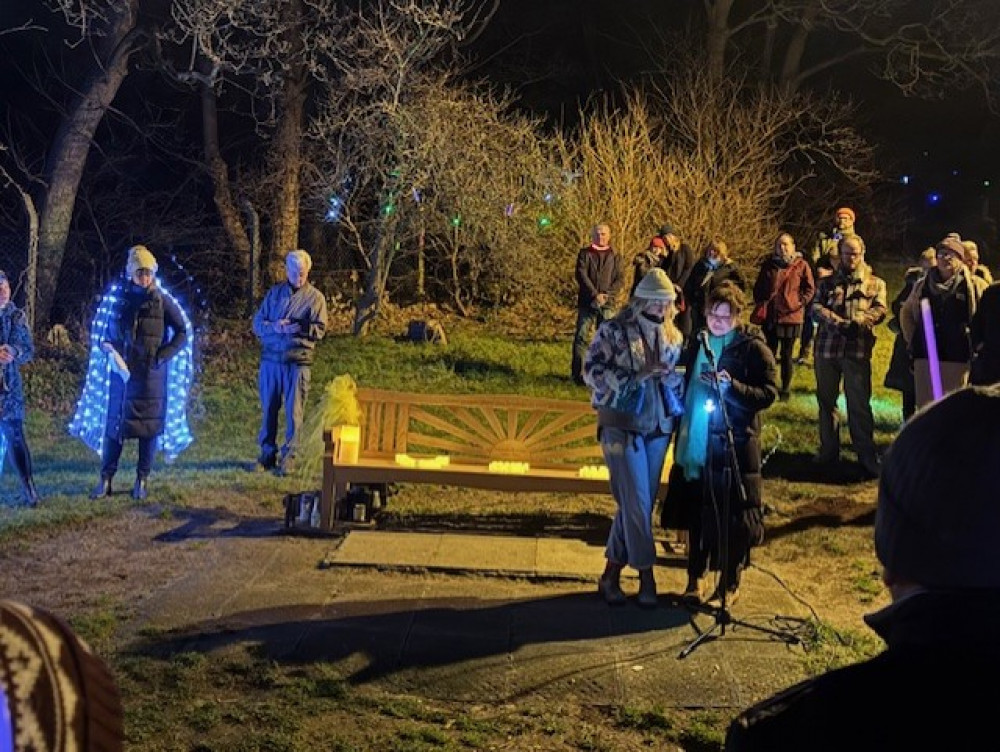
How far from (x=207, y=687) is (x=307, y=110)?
16.1 metres

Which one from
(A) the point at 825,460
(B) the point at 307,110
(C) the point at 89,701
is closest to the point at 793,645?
(A) the point at 825,460

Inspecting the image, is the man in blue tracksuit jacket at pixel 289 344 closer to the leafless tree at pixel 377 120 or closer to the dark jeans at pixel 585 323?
the dark jeans at pixel 585 323

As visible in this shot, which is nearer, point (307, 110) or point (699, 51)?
point (307, 110)

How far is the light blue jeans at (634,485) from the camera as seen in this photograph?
20.3 feet

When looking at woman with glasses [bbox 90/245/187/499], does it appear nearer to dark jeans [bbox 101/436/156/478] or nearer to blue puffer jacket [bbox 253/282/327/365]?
dark jeans [bbox 101/436/156/478]

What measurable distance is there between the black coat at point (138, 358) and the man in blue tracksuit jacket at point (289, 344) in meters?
1.03

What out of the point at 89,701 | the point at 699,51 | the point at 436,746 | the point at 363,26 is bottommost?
the point at 436,746

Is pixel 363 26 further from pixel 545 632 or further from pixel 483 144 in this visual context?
pixel 545 632

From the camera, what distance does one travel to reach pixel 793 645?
589 cm

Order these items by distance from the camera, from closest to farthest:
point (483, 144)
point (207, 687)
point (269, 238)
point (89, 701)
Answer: point (89, 701) < point (207, 687) < point (483, 144) < point (269, 238)

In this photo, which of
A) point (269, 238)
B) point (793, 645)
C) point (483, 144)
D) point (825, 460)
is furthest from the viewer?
point (269, 238)

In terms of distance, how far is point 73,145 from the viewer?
54.5 feet

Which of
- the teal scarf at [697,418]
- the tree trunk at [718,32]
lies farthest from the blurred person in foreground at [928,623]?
the tree trunk at [718,32]

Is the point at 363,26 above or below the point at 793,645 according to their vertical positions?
above
